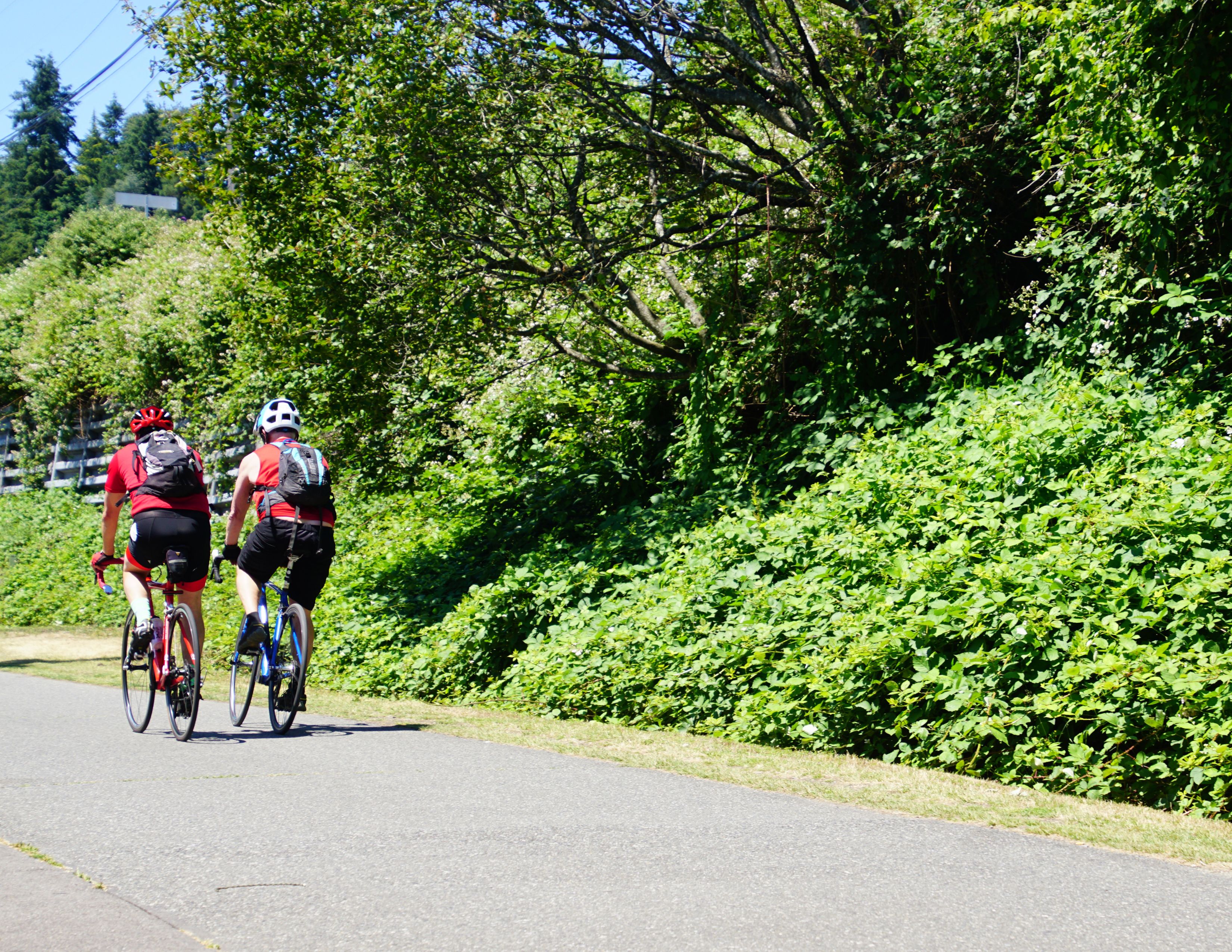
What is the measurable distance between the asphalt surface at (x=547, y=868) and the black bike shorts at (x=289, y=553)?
1.63 meters

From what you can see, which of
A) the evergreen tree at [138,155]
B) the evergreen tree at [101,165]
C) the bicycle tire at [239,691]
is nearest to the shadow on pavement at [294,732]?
the bicycle tire at [239,691]

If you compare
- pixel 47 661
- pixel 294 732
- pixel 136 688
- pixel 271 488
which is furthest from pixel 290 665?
pixel 47 661

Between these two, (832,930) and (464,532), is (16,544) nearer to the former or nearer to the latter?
(464,532)

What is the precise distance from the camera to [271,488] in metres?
7.27

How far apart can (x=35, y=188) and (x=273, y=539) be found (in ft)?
337

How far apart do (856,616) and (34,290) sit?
41242mm

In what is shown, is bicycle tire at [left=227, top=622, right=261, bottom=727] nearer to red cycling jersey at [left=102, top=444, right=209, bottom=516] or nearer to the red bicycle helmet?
red cycling jersey at [left=102, top=444, right=209, bottom=516]

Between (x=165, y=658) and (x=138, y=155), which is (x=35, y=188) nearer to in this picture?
(x=138, y=155)

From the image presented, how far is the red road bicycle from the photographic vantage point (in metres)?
6.98

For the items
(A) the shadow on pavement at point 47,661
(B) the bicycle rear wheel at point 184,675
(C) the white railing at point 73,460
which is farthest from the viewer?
(C) the white railing at point 73,460

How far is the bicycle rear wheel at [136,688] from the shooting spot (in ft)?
23.9

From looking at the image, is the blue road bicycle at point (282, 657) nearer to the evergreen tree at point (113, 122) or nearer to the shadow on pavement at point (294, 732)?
the shadow on pavement at point (294, 732)

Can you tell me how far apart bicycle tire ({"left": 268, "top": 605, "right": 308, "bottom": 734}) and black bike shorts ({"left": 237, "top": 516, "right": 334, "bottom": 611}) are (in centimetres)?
14

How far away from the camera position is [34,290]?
41.0 meters
